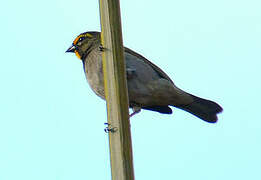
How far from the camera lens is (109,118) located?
9.55 feet

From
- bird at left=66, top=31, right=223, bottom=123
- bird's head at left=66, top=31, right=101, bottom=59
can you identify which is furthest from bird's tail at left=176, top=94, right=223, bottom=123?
bird's head at left=66, top=31, right=101, bottom=59

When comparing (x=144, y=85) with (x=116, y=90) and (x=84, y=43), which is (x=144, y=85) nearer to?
(x=84, y=43)

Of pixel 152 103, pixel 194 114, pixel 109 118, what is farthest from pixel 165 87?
pixel 109 118

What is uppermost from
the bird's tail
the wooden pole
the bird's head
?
the bird's head

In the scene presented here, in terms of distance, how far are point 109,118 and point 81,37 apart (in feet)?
15.0

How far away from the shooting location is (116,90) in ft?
8.94

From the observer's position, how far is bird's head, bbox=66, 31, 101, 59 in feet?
23.2

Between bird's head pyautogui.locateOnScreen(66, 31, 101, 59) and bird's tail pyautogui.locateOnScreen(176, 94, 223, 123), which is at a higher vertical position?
bird's head pyautogui.locateOnScreen(66, 31, 101, 59)

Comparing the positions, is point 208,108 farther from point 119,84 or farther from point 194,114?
point 119,84

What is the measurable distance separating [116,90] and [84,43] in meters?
4.60

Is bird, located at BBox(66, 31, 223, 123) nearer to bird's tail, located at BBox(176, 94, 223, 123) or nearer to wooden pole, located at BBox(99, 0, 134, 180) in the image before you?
bird's tail, located at BBox(176, 94, 223, 123)

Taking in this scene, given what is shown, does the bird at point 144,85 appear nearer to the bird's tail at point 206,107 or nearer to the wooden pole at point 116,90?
the bird's tail at point 206,107

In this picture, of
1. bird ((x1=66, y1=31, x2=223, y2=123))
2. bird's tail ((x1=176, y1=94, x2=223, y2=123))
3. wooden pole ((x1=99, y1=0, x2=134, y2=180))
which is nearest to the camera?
wooden pole ((x1=99, y1=0, x2=134, y2=180))

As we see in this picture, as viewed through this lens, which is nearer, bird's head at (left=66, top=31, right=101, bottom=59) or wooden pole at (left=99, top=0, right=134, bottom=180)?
wooden pole at (left=99, top=0, right=134, bottom=180)
